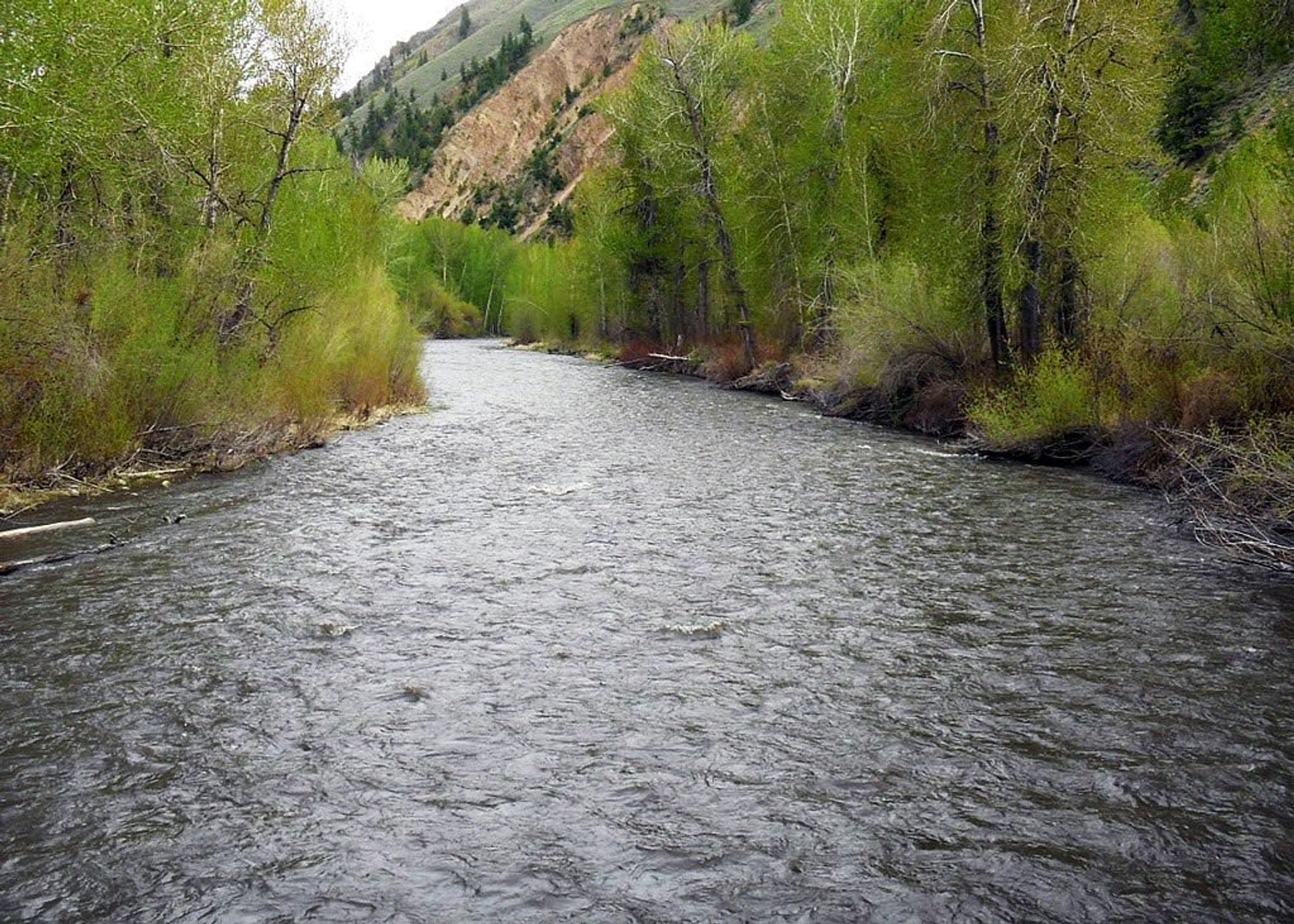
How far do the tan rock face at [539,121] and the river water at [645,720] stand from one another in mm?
125231

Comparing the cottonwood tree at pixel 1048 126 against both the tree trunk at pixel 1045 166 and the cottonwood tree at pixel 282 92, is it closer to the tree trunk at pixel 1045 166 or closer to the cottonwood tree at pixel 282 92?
the tree trunk at pixel 1045 166

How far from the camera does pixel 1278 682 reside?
729 centimetres

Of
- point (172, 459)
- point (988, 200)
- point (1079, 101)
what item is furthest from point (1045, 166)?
point (172, 459)

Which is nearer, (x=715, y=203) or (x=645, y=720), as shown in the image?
(x=645, y=720)

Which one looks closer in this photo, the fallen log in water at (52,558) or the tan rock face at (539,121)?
the fallen log in water at (52,558)

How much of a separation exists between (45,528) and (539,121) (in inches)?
5656

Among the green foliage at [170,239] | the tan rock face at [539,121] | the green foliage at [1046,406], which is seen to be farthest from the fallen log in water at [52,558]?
the tan rock face at [539,121]

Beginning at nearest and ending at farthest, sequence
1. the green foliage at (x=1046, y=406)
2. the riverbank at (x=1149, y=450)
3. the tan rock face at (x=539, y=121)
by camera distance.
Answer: the riverbank at (x=1149, y=450), the green foliage at (x=1046, y=406), the tan rock face at (x=539, y=121)

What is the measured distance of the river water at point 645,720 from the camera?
16.1 ft

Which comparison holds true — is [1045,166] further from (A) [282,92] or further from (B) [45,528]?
(B) [45,528]

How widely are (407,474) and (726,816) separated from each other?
12511 mm

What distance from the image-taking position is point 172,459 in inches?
650

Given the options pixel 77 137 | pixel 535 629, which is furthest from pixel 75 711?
pixel 77 137

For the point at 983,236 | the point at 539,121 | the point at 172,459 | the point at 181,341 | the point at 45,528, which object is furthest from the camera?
the point at 539,121
